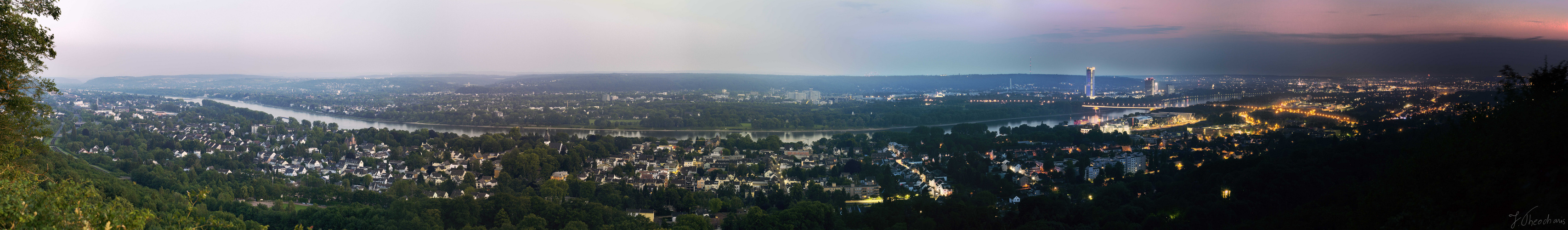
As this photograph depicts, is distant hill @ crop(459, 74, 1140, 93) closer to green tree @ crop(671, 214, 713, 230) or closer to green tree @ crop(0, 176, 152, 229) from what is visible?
green tree @ crop(671, 214, 713, 230)

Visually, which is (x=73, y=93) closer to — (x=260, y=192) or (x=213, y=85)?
(x=213, y=85)

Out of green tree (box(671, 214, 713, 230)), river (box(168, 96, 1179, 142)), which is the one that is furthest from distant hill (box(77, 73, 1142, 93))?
green tree (box(671, 214, 713, 230))

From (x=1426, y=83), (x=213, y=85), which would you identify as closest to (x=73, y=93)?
(x=213, y=85)

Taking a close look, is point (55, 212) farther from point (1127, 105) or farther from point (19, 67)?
point (1127, 105)

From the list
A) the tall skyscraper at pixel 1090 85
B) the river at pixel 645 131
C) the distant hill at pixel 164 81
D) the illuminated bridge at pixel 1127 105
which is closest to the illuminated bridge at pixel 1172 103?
the illuminated bridge at pixel 1127 105

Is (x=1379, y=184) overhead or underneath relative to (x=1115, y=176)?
overhead

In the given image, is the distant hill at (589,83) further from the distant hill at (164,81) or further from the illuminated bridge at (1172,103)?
the illuminated bridge at (1172,103)
